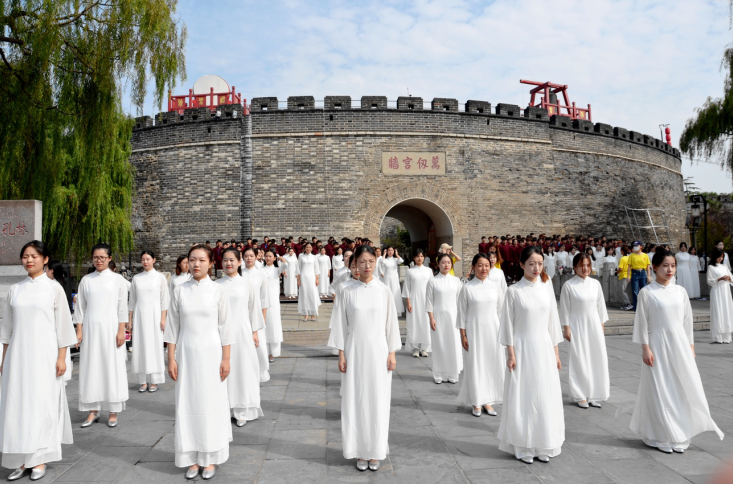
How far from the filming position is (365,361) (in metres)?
3.32

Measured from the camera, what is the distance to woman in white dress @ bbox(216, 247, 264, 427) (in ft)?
13.8

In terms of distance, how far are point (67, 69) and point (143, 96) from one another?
3.63 feet

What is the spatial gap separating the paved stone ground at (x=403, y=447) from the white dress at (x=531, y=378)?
0.15 m

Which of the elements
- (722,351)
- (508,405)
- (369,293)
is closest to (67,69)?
(369,293)

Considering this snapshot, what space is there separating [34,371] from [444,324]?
3955 millimetres

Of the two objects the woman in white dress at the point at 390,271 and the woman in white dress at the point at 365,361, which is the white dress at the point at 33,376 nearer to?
the woman in white dress at the point at 365,361

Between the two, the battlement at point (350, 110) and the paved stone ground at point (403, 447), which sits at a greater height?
the battlement at point (350, 110)

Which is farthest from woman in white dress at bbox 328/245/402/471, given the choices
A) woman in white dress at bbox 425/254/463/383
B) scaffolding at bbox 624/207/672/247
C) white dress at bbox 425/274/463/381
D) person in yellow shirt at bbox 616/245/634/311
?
scaffolding at bbox 624/207/672/247

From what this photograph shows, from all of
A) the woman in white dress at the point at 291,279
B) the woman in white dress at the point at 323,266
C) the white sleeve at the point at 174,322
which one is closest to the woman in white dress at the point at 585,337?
the white sleeve at the point at 174,322

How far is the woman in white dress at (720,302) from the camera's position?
7648 mm

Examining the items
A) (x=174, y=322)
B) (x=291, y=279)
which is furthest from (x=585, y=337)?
(x=291, y=279)

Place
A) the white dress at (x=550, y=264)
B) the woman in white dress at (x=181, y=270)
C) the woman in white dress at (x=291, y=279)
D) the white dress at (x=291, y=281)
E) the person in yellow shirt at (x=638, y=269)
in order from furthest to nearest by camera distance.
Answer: the white dress at (x=550, y=264) → the white dress at (x=291, y=281) → the woman in white dress at (x=291, y=279) → the person in yellow shirt at (x=638, y=269) → the woman in white dress at (x=181, y=270)

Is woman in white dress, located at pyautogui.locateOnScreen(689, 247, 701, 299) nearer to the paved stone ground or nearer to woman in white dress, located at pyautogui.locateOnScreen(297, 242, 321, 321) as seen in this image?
the paved stone ground

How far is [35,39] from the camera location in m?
6.96
